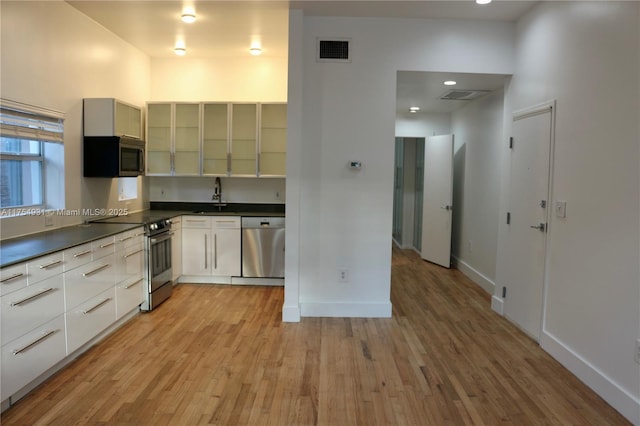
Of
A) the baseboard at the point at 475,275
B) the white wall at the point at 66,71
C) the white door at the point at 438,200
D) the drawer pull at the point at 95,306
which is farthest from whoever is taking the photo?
the white door at the point at 438,200

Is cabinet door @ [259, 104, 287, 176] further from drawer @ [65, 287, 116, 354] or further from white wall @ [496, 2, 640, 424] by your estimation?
white wall @ [496, 2, 640, 424]

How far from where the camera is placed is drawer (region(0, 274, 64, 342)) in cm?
243

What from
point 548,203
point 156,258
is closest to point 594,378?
point 548,203

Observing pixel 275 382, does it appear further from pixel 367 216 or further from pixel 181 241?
pixel 181 241

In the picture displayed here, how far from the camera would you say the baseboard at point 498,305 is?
429 centimetres

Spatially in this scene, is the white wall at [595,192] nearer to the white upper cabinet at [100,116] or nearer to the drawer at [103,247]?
the drawer at [103,247]

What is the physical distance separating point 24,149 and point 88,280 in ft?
4.51

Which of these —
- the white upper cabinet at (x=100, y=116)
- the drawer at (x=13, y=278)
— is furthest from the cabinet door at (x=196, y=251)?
the drawer at (x=13, y=278)

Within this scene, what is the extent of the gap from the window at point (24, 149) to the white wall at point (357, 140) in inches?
83.9

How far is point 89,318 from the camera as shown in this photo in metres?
3.26

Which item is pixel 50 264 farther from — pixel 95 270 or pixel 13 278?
pixel 95 270

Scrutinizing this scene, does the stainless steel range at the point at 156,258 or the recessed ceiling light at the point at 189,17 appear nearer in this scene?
the recessed ceiling light at the point at 189,17

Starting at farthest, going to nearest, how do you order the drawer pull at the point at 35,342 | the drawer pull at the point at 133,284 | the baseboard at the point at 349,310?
1. the baseboard at the point at 349,310
2. the drawer pull at the point at 133,284
3. the drawer pull at the point at 35,342

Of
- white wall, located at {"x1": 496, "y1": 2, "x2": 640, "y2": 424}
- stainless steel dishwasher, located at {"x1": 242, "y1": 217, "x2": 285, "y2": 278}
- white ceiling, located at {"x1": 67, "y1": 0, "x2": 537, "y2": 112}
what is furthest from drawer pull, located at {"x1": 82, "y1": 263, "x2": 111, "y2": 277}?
white wall, located at {"x1": 496, "y1": 2, "x2": 640, "y2": 424}
